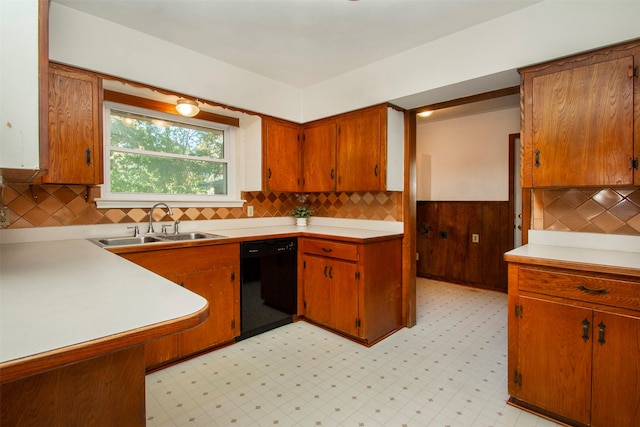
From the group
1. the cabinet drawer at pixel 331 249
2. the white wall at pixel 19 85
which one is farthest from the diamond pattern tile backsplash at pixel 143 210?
the white wall at pixel 19 85

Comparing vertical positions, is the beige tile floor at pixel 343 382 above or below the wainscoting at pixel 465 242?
below

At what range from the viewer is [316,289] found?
302 cm

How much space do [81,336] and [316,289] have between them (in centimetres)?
245

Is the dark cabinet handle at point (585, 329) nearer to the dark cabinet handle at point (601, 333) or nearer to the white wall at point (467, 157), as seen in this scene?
the dark cabinet handle at point (601, 333)

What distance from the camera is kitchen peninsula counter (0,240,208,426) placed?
632 millimetres

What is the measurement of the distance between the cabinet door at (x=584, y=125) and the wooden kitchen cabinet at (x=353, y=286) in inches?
53.1

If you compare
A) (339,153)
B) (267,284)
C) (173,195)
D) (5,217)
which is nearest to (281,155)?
(339,153)

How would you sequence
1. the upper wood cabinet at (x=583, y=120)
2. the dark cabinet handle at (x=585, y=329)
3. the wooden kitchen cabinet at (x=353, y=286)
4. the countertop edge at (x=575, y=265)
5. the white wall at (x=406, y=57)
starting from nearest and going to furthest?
the countertop edge at (x=575, y=265), the dark cabinet handle at (x=585, y=329), the upper wood cabinet at (x=583, y=120), the white wall at (x=406, y=57), the wooden kitchen cabinet at (x=353, y=286)

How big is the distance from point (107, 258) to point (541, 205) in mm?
2750

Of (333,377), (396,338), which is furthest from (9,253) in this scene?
(396,338)

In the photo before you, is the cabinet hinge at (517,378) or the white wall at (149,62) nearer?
the cabinet hinge at (517,378)

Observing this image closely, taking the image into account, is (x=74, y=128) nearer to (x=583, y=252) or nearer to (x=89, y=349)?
(x=89, y=349)

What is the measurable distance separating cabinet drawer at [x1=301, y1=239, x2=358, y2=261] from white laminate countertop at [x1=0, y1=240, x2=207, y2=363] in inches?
68.0

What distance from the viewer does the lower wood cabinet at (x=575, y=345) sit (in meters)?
1.52
